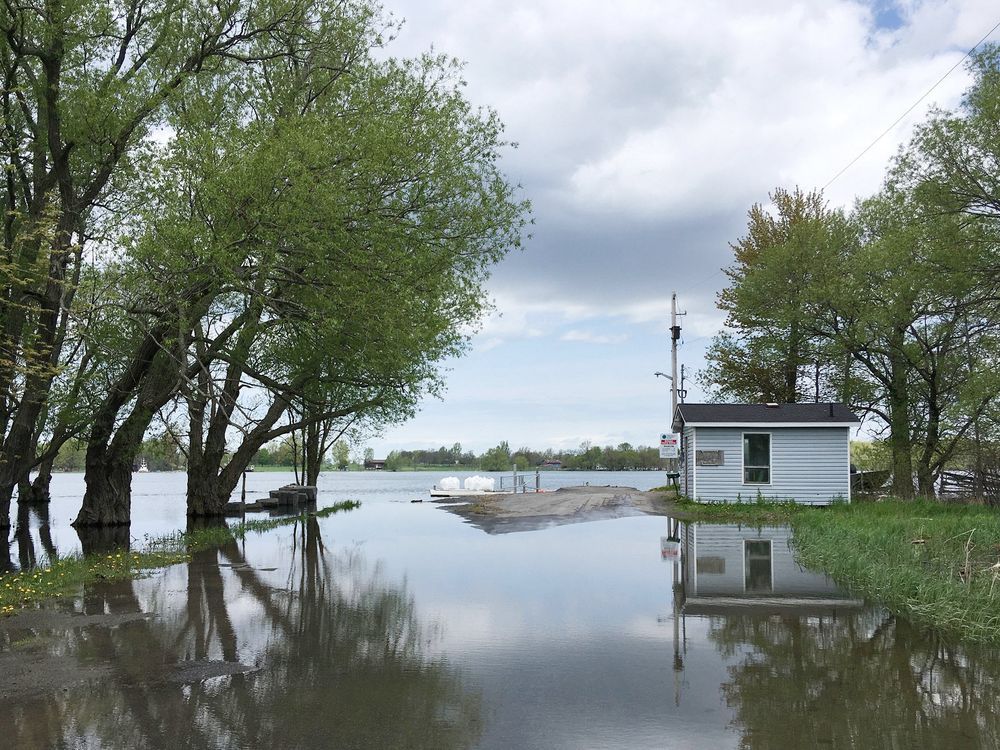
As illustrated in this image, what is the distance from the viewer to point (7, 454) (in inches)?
659

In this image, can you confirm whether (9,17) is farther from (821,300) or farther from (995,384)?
(821,300)

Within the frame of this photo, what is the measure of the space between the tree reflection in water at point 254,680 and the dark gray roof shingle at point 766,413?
1832cm

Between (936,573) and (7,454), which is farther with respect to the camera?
(7,454)

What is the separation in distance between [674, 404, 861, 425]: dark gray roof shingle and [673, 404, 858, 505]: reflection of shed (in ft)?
0.11

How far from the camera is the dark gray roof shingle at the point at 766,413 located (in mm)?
27016

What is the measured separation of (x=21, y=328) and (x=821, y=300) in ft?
88.0

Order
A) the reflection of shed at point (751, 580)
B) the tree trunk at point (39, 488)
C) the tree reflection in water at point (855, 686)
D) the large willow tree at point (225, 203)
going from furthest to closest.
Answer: the tree trunk at point (39, 488)
the large willow tree at point (225, 203)
the reflection of shed at point (751, 580)
the tree reflection in water at point (855, 686)

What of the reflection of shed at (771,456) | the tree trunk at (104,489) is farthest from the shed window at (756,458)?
the tree trunk at (104,489)

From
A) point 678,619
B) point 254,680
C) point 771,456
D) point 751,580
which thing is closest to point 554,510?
point 771,456

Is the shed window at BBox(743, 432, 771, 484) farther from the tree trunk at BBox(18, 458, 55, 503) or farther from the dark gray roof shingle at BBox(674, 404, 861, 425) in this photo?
the tree trunk at BBox(18, 458, 55, 503)

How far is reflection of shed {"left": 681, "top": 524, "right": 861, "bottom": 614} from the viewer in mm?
10250

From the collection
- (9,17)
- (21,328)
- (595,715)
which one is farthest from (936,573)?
(9,17)

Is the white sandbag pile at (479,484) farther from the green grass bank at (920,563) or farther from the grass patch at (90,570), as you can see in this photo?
the grass patch at (90,570)

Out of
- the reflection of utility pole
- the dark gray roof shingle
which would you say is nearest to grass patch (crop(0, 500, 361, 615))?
the reflection of utility pole
